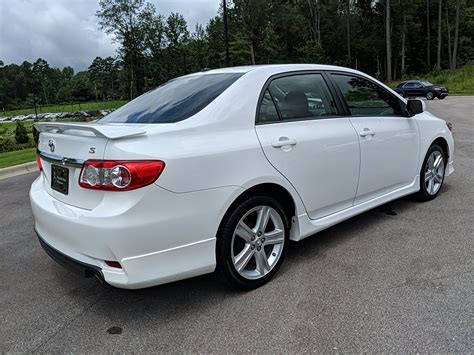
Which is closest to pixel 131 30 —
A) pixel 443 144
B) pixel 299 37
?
pixel 299 37

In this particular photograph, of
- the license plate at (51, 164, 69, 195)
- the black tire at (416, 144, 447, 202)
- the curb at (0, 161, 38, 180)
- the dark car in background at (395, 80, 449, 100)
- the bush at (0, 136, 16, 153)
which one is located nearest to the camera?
the license plate at (51, 164, 69, 195)

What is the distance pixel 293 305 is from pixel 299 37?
6675 centimetres

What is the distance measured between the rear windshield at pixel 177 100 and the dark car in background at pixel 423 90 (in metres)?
30.0

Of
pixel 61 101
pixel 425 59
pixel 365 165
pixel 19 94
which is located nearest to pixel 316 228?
pixel 365 165

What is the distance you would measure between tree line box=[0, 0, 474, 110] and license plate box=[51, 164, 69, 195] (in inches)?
1984

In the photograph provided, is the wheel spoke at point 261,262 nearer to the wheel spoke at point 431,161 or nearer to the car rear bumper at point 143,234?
the car rear bumper at point 143,234

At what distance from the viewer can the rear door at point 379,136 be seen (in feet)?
12.3

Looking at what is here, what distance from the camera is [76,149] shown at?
101 inches

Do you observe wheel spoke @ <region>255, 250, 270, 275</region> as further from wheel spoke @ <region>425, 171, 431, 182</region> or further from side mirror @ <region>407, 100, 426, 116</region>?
wheel spoke @ <region>425, 171, 431, 182</region>

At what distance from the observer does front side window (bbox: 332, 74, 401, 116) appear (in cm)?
376

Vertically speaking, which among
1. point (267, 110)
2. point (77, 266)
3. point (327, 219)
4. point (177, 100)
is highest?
point (177, 100)

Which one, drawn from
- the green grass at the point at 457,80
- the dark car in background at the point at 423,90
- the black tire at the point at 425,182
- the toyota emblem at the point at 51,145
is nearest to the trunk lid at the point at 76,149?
the toyota emblem at the point at 51,145

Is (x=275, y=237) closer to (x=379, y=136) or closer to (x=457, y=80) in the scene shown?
(x=379, y=136)

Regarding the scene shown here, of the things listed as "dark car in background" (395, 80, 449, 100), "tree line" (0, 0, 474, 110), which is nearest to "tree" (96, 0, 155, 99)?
"tree line" (0, 0, 474, 110)
